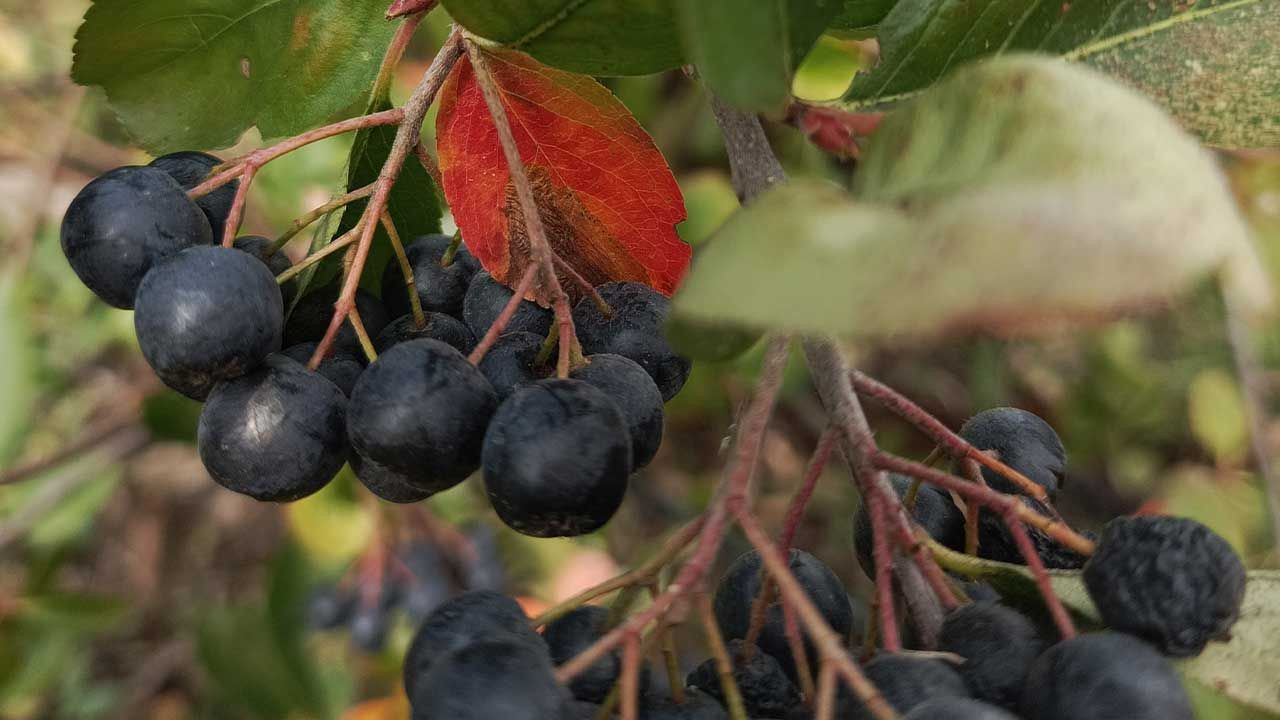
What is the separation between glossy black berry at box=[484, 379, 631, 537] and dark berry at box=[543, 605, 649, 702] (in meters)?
0.09

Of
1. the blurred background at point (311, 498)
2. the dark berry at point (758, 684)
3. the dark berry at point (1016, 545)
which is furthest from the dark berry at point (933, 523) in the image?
the blurred background at point (311, 498)

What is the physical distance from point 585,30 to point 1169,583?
65 cm

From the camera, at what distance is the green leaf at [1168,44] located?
91 centimetres

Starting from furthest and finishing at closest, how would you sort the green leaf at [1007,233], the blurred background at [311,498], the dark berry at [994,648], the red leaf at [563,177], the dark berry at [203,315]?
the blurred background at [311,498] < the red leaf at [563,177] < the dark berry at [203,315] < the dark berry at [994,648] < the green leaf at [1007,233]

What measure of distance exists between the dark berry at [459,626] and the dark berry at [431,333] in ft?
0.91

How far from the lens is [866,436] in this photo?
33.8 inches

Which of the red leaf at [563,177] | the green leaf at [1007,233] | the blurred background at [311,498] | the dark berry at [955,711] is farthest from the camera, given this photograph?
the blurred background at [311,498]

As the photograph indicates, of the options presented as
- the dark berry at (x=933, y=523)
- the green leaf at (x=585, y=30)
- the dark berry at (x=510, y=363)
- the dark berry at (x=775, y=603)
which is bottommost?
the dark berry at (x=775, y=603)

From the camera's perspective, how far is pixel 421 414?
0.81m

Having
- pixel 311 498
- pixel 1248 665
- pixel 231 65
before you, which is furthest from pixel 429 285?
pixel 311 498

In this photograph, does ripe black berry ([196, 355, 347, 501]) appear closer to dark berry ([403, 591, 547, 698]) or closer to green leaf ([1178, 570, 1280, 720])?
dark berry ([403, 591, 547, 698])

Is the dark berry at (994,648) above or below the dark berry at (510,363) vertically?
above

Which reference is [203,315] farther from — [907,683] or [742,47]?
[907,683]

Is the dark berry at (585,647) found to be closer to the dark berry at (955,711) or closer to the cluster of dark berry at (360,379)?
the cluster of dark berry at (360,379)
